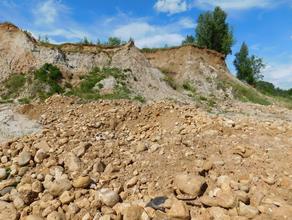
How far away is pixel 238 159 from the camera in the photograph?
7.33 m

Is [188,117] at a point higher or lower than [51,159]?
higher

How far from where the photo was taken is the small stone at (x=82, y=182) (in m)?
6.68

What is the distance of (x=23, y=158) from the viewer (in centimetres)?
772

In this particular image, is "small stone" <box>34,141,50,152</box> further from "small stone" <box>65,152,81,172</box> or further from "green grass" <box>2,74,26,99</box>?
"green grass" <box>2,74,26,99</box>

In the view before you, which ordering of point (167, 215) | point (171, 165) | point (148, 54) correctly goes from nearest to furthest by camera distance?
point (167, 215), point (171, 165), point (148, 54)

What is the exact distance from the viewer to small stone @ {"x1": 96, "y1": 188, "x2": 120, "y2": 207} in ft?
20.4

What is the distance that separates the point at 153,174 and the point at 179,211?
126 cm

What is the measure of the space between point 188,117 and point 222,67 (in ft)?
61.1

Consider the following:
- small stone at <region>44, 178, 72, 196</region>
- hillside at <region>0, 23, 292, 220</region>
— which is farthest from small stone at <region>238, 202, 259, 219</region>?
small stone at <region>44, 178, 72, 196</region>

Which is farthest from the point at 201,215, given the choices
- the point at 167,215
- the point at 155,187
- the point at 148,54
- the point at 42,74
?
the point at 148,54

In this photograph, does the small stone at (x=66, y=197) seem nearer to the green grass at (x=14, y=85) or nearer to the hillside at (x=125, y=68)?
the hillside at (x=125, y=68)

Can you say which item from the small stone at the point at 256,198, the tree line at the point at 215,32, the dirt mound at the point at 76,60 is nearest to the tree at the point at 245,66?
the tree line at the point at 215,32

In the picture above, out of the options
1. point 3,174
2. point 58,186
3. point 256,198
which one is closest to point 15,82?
point 3,174

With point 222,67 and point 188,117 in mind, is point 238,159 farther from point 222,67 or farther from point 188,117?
point 222,67
